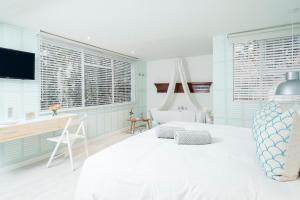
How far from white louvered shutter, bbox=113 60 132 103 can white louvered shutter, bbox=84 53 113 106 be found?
26 cm

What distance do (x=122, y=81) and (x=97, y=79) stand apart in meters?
1.06

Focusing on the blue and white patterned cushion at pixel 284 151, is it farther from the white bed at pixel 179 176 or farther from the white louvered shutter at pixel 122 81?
the white louvered shutter at pixel 122 81

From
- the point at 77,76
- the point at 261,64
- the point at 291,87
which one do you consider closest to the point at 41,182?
the point at 77,76

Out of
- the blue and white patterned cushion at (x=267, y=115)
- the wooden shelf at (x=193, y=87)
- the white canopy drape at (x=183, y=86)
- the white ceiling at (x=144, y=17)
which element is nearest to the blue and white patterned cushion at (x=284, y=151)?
the blue and white patterned cushion at (x=267, y=115)

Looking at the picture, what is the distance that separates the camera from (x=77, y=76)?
14.0 ft

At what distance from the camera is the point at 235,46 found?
359 cm

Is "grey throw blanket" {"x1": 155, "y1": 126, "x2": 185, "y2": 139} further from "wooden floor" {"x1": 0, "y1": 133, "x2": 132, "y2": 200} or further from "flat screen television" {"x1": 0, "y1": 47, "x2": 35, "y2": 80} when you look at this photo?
"flat screen television" {"x1": 0, "y1": 47, "x2": 35, "y2": 80}

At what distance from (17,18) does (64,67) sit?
1312 millimetres

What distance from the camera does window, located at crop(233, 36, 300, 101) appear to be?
3.23 meters

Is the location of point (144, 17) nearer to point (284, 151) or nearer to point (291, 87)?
point (291, 87)

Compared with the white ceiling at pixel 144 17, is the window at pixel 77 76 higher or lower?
lower

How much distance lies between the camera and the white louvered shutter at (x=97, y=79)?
4527 mm

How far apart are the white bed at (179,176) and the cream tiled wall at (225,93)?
6.59 ft

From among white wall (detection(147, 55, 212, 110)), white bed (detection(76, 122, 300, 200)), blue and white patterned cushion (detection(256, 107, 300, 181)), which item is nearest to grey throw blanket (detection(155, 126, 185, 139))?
white bed (detection(76, 122, 300, 200))
